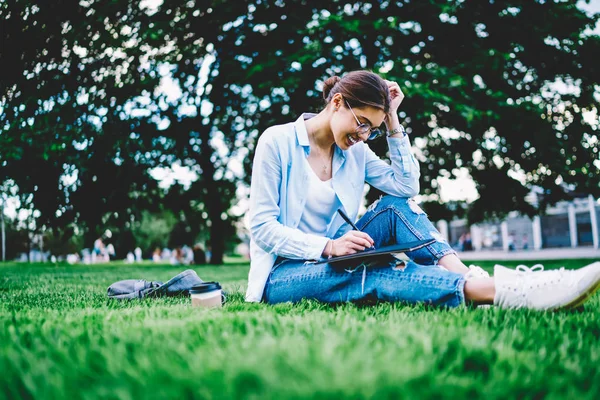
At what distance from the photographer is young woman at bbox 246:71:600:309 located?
8.06 ft

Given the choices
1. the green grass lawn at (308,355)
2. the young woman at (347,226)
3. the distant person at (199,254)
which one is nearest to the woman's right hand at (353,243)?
the young woman at (347,226)

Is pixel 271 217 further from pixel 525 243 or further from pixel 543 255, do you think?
pixel 525 243

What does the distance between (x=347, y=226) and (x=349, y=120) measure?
0.76 m

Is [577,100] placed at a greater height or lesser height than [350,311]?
greater

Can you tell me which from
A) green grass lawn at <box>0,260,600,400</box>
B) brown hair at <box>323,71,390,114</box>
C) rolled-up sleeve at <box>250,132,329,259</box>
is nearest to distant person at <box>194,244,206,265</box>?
rolled-up sleeve at <box>250,132,329,259</box>

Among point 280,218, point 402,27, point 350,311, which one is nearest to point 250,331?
point 350,311

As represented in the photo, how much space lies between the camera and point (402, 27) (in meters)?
11.4

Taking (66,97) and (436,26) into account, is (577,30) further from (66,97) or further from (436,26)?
(66,97)

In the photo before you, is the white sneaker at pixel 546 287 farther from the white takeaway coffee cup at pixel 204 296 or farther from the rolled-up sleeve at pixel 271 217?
the white takeaway coffee cup at pixel 204 296

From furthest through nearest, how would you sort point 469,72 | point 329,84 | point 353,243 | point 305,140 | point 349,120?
point 469,72 → point 329,84 → point 305,140 → point 349,120 → point 353,243

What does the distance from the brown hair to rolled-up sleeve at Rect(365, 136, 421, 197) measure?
0.48 meters

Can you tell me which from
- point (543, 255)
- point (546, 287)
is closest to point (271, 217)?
point (546, 287)

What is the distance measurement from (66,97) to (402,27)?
8.11 m

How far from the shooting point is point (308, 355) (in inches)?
55.3
